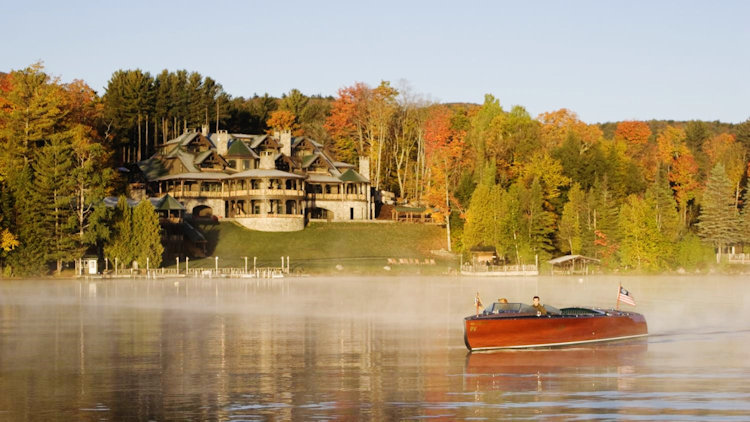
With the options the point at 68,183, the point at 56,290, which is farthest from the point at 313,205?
the point at 56,290

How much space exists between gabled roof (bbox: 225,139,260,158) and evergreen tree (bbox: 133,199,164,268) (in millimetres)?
28857

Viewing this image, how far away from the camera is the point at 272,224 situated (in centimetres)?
10256

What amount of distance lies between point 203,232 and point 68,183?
1919cm

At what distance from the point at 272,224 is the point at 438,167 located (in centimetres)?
2157

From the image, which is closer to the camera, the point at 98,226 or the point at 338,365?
the point at 338,365

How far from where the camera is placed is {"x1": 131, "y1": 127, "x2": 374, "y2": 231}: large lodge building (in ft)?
343

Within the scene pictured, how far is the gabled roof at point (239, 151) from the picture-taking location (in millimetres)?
111688

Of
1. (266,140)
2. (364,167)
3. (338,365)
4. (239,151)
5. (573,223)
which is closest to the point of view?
(338,365)

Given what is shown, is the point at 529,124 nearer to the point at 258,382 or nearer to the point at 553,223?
the point at 553,223

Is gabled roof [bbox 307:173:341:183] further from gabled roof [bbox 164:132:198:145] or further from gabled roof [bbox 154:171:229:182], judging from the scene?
gabled roof [bbox 164:132:198:145]

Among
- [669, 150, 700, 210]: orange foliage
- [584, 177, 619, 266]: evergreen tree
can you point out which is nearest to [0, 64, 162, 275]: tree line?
[584, 177, 619, 266]: evergreen tree

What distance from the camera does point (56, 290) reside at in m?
66.9

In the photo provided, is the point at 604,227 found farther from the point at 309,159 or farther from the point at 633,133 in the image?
the point at 633,133

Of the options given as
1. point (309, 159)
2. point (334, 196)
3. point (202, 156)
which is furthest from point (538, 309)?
point (309, 159)
